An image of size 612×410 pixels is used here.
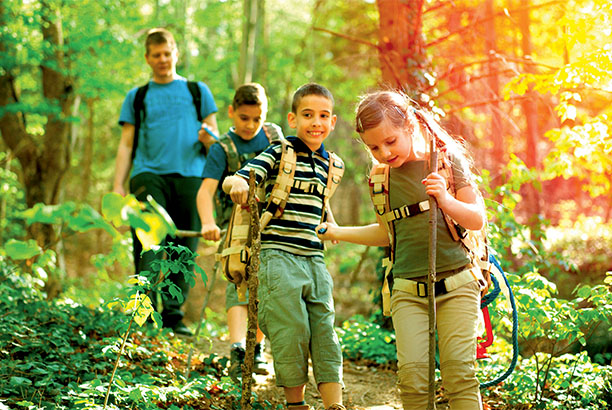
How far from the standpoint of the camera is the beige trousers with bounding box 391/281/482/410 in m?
2.69

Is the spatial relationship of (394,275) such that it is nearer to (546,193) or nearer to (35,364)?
(35,364)

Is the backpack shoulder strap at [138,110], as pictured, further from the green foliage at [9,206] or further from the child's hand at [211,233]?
the green foliage at [9,206]

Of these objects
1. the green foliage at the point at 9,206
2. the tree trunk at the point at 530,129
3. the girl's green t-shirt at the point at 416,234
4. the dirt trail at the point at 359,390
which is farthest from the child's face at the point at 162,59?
the tree trunk at the point at 530,129

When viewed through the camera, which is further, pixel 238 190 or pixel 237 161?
pixel 237 161

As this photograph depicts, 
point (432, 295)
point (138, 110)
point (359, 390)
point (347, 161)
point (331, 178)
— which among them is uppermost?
point (347, 161)

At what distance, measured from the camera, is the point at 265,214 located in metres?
3.33

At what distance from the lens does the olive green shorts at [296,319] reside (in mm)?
3164

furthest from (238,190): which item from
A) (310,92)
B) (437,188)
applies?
(437,188)

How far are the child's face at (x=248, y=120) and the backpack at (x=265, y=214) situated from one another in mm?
916

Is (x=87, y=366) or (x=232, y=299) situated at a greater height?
(x=232, y=299)

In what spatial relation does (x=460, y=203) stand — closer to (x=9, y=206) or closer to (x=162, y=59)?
(x=162, y=59)

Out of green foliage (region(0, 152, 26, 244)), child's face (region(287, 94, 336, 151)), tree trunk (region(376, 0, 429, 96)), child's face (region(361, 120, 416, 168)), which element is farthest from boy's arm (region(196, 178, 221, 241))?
green foliage (region(0, 152, 26, 244))

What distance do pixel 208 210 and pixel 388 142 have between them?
1.54 meters

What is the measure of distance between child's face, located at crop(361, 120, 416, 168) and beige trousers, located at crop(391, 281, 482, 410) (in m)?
0.72
